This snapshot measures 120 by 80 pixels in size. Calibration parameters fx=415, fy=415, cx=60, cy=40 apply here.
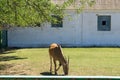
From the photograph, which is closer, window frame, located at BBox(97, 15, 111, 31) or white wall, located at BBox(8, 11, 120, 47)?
white wall, located at BBox(8, 11, 120, 47)

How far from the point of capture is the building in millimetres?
32594

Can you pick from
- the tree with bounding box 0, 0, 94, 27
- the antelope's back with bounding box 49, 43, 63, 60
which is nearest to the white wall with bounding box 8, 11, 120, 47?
the tree with bounding box 0, 0, 94, 27

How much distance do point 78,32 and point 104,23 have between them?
2.22 meters

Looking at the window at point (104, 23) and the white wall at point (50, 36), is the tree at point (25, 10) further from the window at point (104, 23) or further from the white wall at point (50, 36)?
the window at point (104, 23)

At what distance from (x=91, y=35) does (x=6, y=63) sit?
42.5 ft

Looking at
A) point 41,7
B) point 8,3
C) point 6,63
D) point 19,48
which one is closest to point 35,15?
point 41,7

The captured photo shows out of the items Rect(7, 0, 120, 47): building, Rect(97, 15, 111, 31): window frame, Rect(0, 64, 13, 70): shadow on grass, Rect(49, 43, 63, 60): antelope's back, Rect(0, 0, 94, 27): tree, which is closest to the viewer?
Rect(0, 0, 94, 27): tree

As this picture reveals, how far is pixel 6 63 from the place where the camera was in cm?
2091

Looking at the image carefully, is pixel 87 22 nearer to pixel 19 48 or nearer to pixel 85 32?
pixel 85 32

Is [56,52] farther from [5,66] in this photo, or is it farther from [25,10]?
[5,66]

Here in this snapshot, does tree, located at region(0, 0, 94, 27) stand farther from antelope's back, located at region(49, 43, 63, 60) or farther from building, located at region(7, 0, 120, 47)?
building, located at region(7, 0, 120, 47)

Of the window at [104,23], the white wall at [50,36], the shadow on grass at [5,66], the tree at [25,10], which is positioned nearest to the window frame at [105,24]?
the window at [104,23]

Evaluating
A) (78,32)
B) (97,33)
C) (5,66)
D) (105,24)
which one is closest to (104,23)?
(105,24)

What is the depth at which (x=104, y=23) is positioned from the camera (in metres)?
32.9
